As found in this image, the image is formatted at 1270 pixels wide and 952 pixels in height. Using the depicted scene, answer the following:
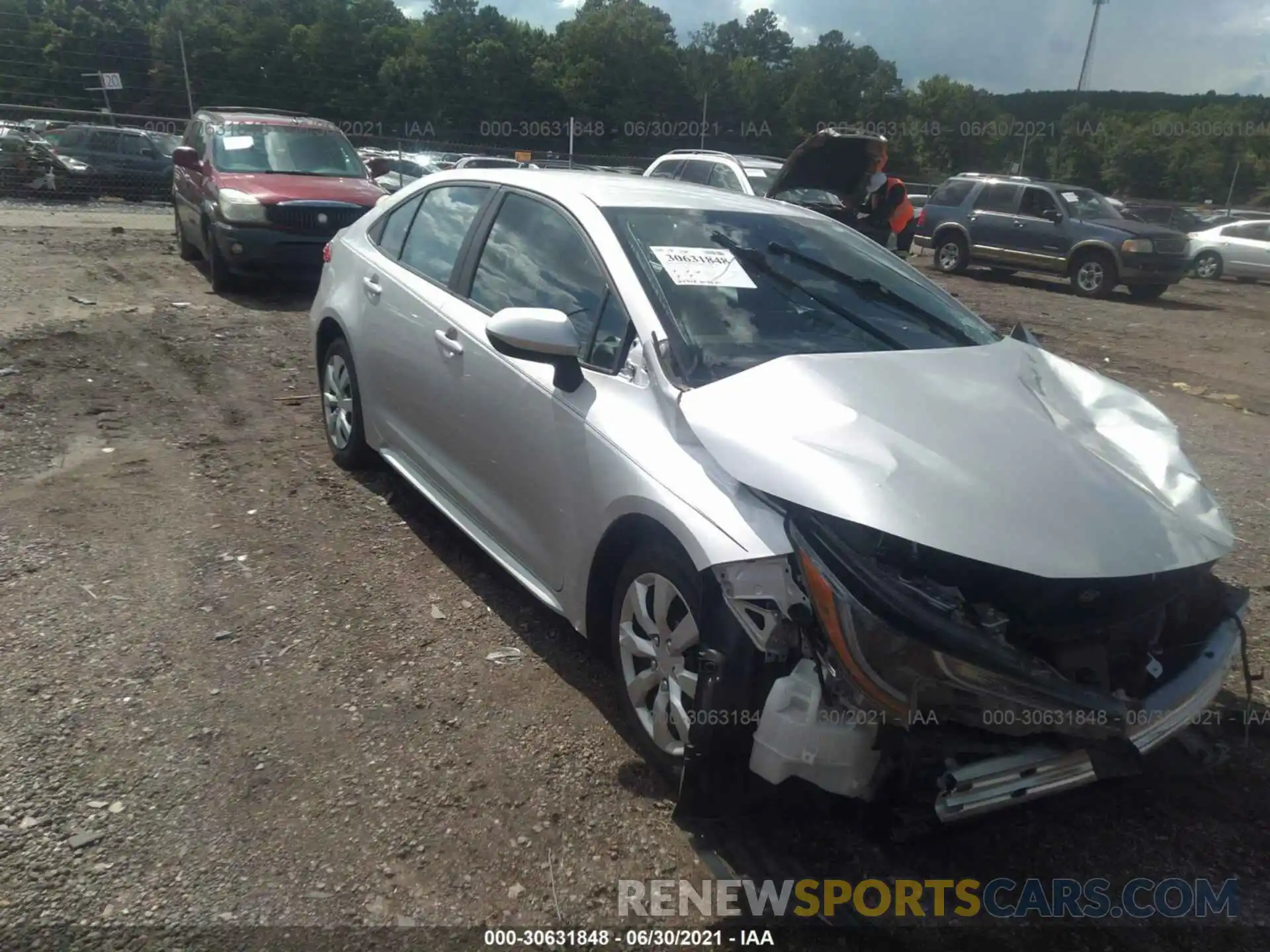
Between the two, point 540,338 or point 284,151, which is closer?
point 540,338

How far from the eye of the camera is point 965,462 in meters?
2.62

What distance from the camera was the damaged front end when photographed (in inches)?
89.8

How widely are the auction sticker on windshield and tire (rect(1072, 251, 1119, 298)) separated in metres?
14.2

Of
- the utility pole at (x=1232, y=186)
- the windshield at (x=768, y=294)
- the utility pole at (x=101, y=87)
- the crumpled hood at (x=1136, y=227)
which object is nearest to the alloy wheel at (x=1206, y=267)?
the crumpled hood at (x=1136, y=227)

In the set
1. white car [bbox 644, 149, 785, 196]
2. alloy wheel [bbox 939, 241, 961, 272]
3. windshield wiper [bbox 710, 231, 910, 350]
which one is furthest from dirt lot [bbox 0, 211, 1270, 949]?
alloy wheel [bbox 939, 241, 961, 272]

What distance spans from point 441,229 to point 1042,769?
3.31 meters

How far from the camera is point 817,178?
10477 mm

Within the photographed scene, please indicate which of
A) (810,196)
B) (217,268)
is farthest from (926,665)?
(217,268)

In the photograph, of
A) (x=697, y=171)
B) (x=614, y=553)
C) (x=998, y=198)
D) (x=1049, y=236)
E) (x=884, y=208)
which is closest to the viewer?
(x=614, y=553)

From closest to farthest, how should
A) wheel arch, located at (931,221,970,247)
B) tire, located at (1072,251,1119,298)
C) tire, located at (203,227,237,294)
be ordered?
1. tire, located at (203,227,237,294)
2. tire, located at (1072,251,1119,298)
3. wheel arch, located at (931,221,970,247)

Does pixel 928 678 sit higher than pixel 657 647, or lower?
higher

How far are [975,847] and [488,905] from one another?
54.6 inches

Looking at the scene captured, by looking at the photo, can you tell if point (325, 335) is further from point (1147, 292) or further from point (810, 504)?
point (1147, 292)

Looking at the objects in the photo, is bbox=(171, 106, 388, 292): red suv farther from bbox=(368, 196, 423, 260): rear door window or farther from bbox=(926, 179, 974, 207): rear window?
bbox=(926, 179, 974, 207): rear window
